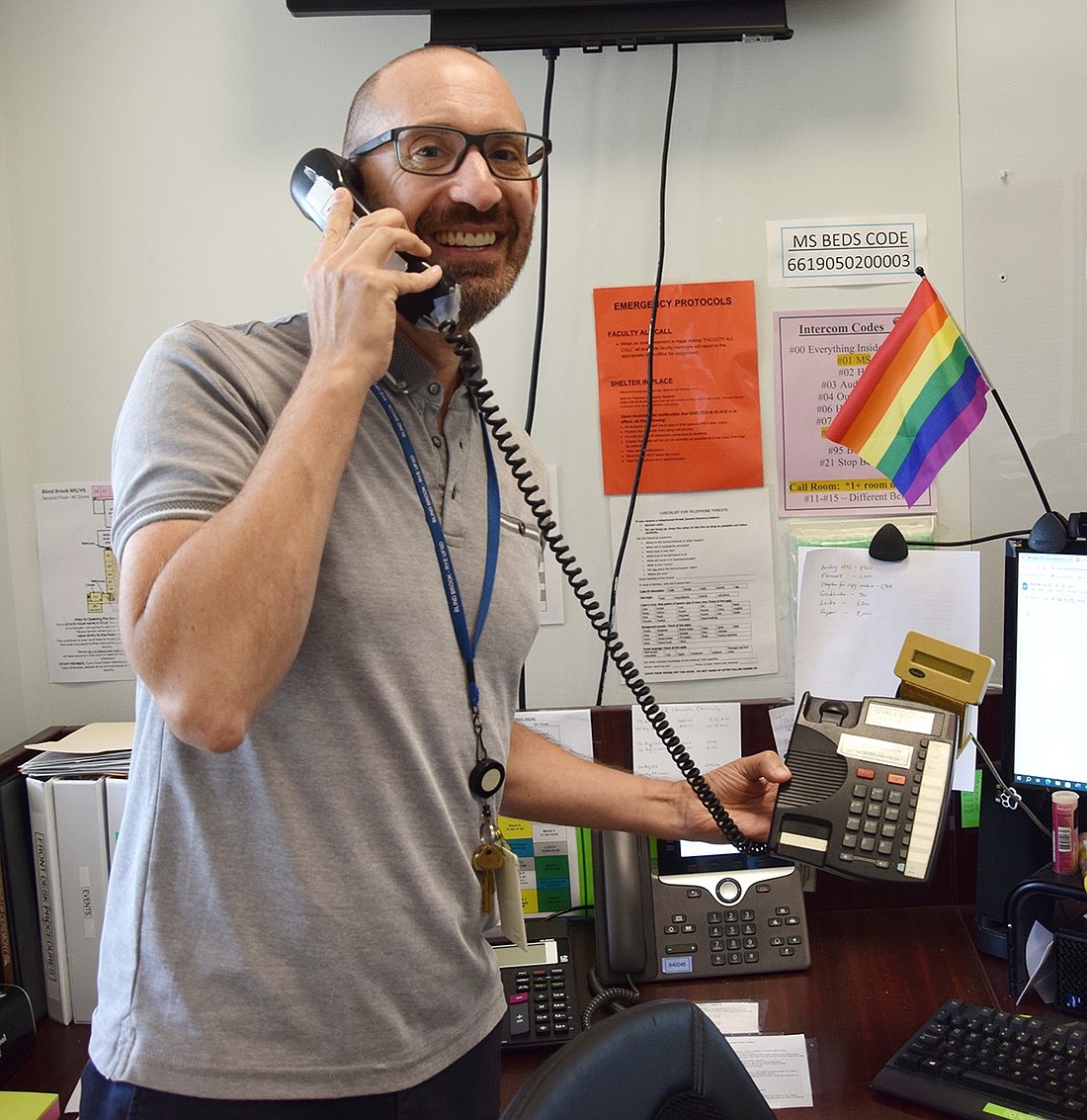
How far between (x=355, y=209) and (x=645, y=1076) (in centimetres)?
80

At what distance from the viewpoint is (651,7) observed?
156cm

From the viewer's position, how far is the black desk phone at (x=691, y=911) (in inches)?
57.2

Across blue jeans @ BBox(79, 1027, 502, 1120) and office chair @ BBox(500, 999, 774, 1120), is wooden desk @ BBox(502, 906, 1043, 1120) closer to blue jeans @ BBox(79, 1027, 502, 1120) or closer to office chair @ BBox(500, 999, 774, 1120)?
blue jeans @ BBox(79, 1027, 502, 1120)

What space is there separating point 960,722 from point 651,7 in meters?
1.04

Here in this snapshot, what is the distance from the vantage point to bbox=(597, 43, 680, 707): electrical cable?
1.65 m

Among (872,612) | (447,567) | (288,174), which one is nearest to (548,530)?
(447,567)

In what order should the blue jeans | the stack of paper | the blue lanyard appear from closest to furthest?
the blue jeans → the blue lanyard → the stack of paper

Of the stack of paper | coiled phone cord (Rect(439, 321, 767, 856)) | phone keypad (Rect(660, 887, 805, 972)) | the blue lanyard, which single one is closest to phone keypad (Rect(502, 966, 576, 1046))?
phone keypad (Rect(660, 887, 805, 972))

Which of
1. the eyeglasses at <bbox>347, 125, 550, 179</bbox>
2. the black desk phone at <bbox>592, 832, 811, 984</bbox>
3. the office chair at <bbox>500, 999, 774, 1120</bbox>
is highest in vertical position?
the eyeglasses at <bbox>347, 125, 550, 179</bbox>

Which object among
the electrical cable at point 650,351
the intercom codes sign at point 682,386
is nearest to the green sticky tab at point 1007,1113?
the electrical cable at point 650,351

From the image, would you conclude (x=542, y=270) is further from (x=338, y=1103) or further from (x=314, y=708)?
(x=338, y=1103)

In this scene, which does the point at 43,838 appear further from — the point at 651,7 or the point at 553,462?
the point at 651,7

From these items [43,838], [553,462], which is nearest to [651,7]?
[553,462]

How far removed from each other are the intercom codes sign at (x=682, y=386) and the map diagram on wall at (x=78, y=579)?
0.76m
